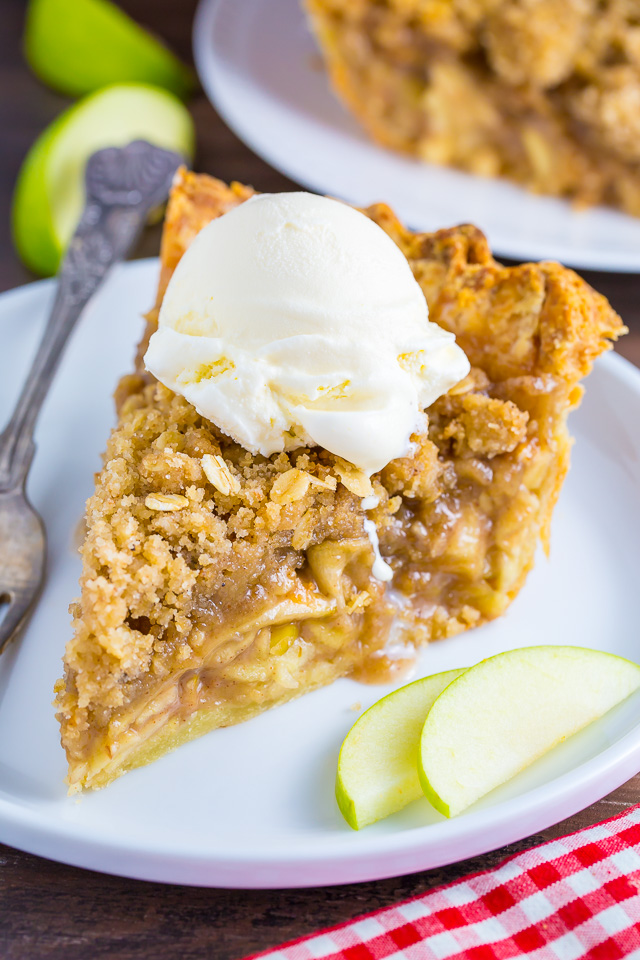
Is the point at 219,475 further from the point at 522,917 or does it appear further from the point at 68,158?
the point at 68,158

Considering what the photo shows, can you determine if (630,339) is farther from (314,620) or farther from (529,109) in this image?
(314,620)

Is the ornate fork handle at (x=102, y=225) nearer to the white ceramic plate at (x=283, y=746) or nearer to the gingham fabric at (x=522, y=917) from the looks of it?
the white ceramic plate at (x=283, y=746)

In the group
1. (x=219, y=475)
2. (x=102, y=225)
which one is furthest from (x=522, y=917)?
(x=102, y=225)

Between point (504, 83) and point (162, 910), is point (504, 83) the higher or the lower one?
the higher one

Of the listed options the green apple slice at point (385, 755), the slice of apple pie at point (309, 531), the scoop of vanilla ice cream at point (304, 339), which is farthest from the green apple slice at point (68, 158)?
the green apple slice at point (385, 755)

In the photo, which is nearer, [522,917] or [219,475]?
[522,917]

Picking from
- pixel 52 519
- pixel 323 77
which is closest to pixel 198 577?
pixel 52 519
